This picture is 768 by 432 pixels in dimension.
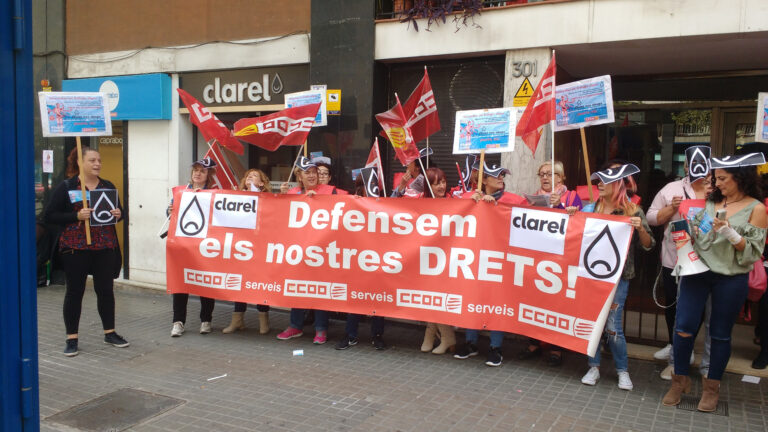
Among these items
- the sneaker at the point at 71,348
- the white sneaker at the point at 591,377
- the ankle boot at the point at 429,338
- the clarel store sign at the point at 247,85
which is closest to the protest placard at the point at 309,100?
the clarel store sign at the point at 247,85

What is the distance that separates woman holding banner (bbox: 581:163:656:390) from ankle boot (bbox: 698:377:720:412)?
0.62 metres

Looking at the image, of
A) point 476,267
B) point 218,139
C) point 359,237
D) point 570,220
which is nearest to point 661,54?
point 570,220

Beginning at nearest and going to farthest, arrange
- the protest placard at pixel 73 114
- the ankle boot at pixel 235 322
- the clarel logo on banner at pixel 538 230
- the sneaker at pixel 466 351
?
the clarel logo on banner at pixel 538 230
the protest placard at pixel 73 114
the sneaker at pixel 466 351
the ankle boot at pixel 235 322

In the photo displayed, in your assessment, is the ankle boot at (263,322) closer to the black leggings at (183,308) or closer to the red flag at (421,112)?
the black leggings at (183,308)

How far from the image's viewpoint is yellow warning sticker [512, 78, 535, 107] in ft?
23.4

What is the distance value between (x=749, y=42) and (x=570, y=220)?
2978 mm

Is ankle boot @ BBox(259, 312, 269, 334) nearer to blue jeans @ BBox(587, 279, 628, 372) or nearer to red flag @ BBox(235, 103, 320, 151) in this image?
red flag @ BBox(235, 103, 320, 151)

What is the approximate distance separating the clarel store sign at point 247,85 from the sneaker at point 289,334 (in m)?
3.35

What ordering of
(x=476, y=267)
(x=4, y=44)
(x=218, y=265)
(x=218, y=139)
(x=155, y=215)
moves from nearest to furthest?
(x=4, y=44), (x=476, y=267), (x=218, y=265), (x=218, y=139), (x=155, y=215)

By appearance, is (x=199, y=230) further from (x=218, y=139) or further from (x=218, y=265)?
(x=218, y=139)

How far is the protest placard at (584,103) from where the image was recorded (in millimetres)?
5402

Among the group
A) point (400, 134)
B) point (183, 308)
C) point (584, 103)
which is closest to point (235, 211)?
point (183, 308)

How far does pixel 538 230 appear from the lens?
5684 mm

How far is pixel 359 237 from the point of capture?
646cm
